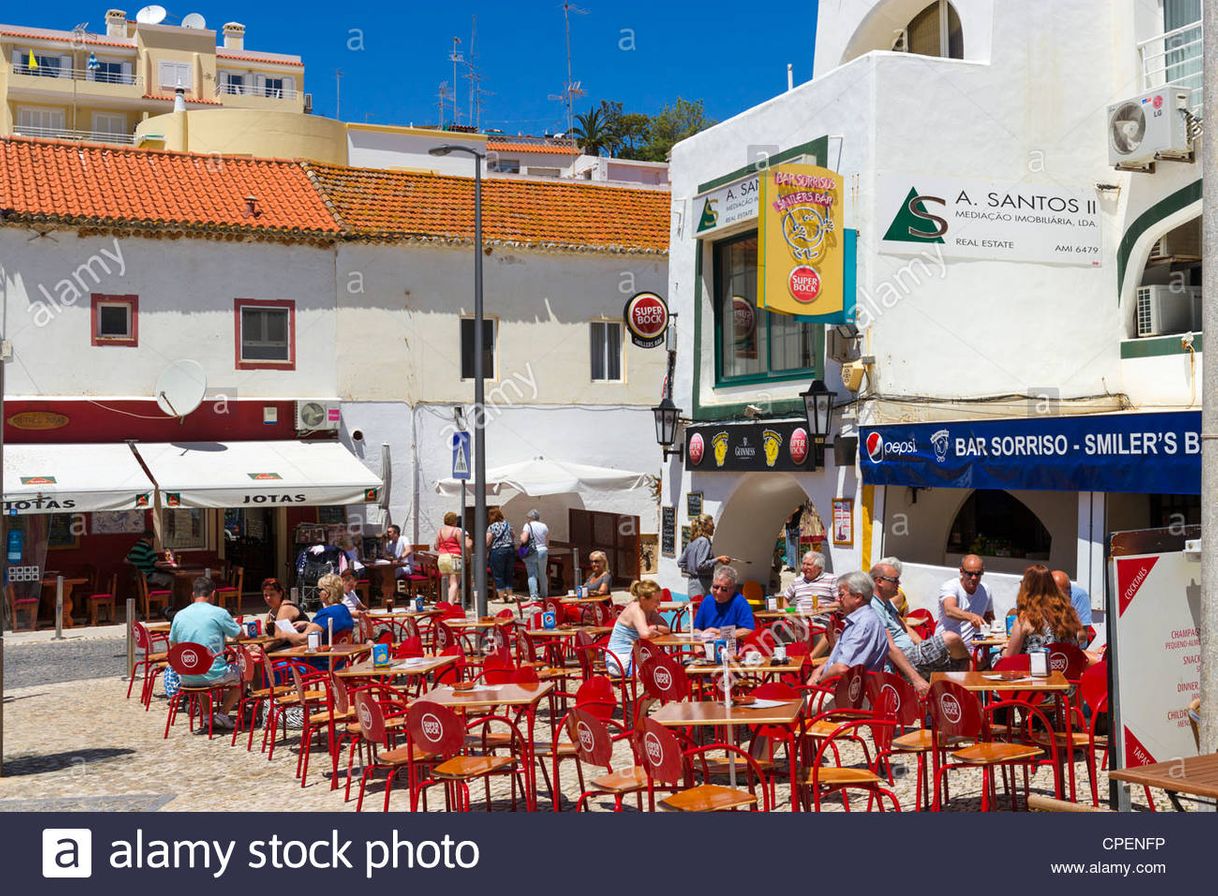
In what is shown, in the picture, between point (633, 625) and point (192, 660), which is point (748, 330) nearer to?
point (633, 625)

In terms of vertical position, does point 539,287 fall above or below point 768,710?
above

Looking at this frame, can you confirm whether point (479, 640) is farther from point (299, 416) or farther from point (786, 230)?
point (299, 416)

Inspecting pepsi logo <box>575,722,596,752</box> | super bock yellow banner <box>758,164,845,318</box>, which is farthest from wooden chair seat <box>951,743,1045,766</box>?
super bock yellow banner <box>758,164,845,318</box>

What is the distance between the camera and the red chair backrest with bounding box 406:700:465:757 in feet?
26.8

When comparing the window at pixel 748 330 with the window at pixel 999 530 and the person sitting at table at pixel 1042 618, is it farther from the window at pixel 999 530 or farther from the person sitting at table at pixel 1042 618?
the person sitting at table at pixel 1042 618

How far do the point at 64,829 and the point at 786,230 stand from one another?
11.1 meters

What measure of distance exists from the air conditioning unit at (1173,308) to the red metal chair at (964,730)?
986cm

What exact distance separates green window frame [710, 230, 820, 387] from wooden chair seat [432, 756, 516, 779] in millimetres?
9062

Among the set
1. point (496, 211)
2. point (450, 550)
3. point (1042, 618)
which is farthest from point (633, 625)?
point (496, 211)

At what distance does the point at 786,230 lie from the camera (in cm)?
1519

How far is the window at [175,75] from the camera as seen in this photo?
65062mm

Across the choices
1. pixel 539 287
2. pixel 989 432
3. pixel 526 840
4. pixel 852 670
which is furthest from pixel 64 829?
pixel 539 287

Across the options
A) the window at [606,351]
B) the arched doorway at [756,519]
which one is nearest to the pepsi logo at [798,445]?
the arched doorway at [756,519]

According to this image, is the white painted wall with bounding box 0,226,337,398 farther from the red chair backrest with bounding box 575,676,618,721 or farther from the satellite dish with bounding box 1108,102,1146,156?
the red chair backrest with bounding box 575,676,618,721
